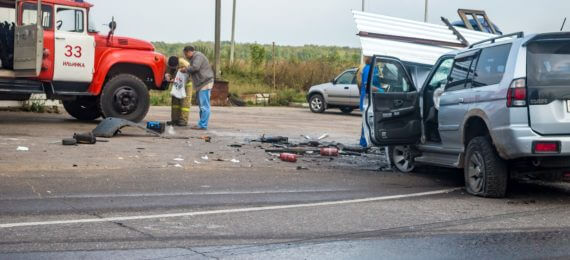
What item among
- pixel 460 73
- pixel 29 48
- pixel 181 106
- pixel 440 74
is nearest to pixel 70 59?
pixel 29 48

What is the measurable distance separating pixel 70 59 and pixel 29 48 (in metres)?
0.97

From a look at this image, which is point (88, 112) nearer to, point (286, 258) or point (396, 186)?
point (396, 186)

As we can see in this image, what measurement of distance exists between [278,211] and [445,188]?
3092 millimetres

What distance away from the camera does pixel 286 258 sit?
6047mm

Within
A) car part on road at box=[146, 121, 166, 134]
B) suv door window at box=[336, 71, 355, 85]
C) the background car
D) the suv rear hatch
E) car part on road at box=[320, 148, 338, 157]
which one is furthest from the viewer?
suv door window at box=[336, 71, 355, 85]

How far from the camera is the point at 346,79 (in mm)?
27312

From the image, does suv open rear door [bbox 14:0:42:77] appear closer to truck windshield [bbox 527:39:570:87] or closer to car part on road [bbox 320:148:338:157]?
car part on road [bbox 320:148:338:157]

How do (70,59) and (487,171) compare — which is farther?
(70,59)

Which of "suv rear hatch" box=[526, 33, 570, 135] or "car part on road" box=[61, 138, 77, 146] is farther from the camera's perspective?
"car part on road" box=[61, 138, 77, 146]

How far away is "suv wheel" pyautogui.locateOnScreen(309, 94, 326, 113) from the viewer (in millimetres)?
27641

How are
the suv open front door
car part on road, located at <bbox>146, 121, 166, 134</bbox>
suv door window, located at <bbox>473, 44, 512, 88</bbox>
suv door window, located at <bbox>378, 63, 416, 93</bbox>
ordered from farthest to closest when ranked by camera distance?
car part on road, located at <bbox>146, 121, 166, 134</bbox>, suv door window, located at <bbox>378, 63, 416, 93</bbox>, the suv open front door, suv door window, located at <bbox>473, 44, 512, 88</bbox>

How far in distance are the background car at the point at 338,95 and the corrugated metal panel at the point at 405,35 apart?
44.1 ft

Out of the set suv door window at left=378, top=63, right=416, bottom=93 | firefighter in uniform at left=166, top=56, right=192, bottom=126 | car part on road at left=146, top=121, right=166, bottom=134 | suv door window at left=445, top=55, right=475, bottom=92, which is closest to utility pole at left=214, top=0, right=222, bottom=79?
firefighter in uniform at left=166, top=56, right=192, bottom=126

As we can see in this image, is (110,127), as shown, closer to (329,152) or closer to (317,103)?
(329,152)
